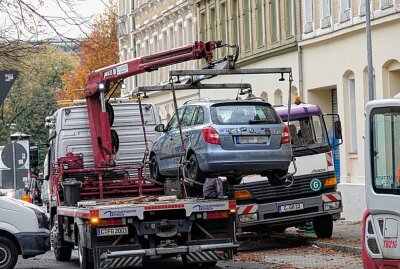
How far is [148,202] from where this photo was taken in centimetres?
2081

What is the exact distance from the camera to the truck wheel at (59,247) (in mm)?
24844

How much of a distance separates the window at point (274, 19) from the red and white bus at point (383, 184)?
88.9 feet

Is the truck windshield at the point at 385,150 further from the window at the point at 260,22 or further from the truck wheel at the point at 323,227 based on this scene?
the window at the point at 260,22

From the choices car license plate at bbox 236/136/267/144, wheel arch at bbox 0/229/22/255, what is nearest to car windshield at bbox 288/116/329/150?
car license plate at bbox 236/136/267/144

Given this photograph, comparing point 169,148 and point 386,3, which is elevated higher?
point 386,3

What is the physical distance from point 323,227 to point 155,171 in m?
5.68

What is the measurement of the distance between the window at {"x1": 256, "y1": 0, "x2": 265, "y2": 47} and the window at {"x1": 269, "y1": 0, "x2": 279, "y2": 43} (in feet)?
3.16

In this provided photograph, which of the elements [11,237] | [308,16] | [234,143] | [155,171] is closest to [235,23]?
[308,16]

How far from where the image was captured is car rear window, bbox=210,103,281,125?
2055 cm

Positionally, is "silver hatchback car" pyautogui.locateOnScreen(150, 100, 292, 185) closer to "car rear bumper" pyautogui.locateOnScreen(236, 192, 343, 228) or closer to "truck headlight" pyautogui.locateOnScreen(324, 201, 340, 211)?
"car rear bumper" pyautogui.locateOnScreen(236, 192, 343, 228)

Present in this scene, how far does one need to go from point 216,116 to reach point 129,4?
47139 millimetres

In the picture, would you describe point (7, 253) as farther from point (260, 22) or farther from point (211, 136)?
point (260, 22)

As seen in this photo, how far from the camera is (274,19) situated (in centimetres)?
4238

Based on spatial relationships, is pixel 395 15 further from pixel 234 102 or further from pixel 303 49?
pixel 234 102
